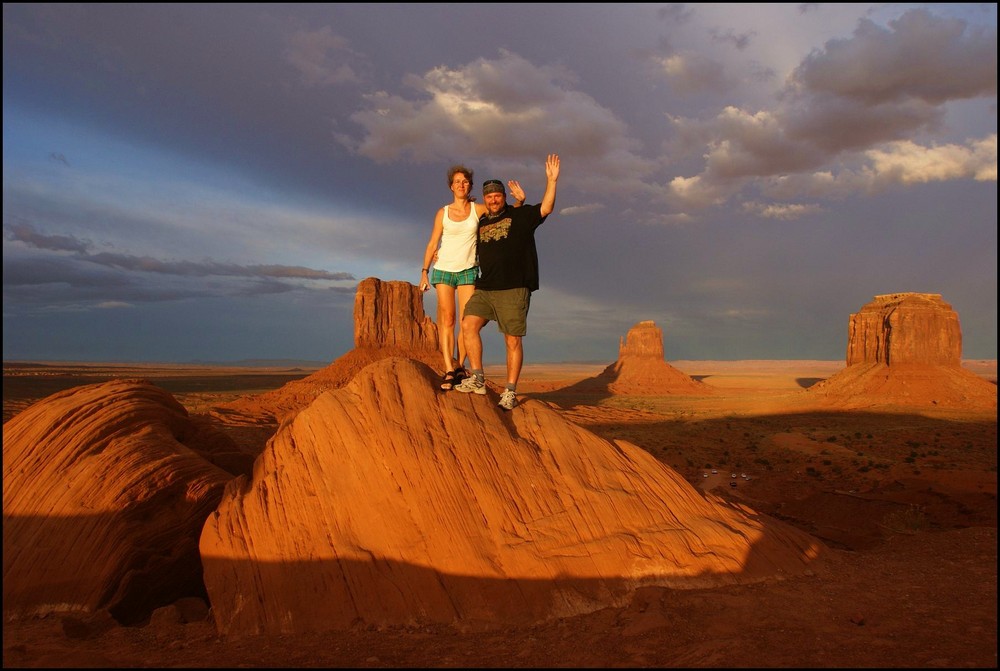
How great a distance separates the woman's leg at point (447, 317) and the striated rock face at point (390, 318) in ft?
173

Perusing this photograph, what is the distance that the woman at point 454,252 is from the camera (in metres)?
7.33

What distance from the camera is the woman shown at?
24.1 ft

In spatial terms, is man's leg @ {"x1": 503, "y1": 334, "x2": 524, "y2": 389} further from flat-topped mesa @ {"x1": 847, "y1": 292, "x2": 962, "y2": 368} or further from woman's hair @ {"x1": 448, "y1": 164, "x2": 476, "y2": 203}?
flat-topped mesa @ {"x1": 847, "y1": 292, "x2": 962, "y2": 368}

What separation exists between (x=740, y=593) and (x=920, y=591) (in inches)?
89.9

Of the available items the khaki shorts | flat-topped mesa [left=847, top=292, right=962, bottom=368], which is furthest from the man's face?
flat-topped mesa [left=847, top=292, right=962, bottom=368]

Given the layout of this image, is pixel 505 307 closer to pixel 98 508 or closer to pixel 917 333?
pixel 98 508

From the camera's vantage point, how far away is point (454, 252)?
737 centimetres

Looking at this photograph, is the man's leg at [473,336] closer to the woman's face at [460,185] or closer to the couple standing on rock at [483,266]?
the couple standing on rock at [483,266]

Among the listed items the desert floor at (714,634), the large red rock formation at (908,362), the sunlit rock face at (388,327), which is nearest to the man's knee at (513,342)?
the desert floor at (714,634)

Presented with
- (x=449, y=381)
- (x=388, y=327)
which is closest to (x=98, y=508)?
(x=449, y=381)

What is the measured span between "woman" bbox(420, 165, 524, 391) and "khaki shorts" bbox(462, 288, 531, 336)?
0.15 m

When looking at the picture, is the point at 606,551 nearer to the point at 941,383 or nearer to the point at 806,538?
the point at 806,538

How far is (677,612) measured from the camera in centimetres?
537

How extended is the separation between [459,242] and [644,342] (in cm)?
9652
